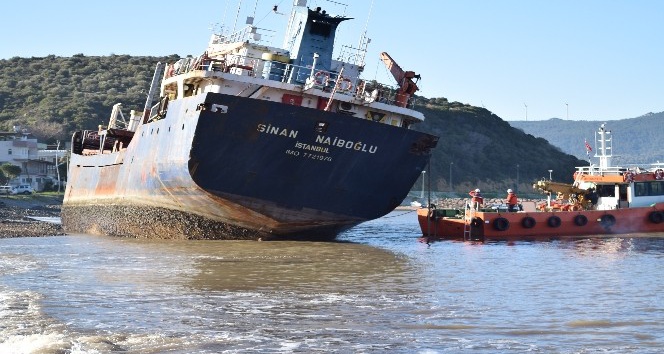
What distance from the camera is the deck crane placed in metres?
26.7

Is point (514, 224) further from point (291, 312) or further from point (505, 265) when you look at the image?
point (291, 312)

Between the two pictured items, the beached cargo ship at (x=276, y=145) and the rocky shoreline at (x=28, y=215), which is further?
the rocky shoreline at (x=28, y=215)

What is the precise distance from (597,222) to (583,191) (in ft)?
5.97

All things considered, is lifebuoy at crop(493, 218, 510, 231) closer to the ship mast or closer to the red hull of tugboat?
the red hull of tugboat

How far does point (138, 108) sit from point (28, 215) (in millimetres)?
57480

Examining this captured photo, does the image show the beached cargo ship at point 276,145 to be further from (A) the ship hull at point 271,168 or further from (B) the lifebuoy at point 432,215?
(B) the lifebuoy at point 432,215

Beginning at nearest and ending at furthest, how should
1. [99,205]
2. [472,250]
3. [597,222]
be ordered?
1. [472,250]
2. [597,222]
3. [99,205]

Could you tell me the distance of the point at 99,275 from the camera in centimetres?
1786

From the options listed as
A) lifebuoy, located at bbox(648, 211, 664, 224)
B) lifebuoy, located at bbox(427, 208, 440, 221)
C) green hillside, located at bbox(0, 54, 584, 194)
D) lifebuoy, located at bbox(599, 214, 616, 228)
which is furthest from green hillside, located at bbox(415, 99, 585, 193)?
lifebuoy, located at bbox(599, 214, 616, 228)

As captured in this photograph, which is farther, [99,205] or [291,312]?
[99,205]

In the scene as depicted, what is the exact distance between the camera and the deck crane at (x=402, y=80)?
26672mm

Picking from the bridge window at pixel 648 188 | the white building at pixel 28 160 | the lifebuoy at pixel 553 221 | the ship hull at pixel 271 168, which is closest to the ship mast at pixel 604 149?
the bridge window at pixel 648 188

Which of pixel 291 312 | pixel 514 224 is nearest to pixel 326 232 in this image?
pixel 514 224

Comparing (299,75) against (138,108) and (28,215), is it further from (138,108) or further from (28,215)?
(138,108)
